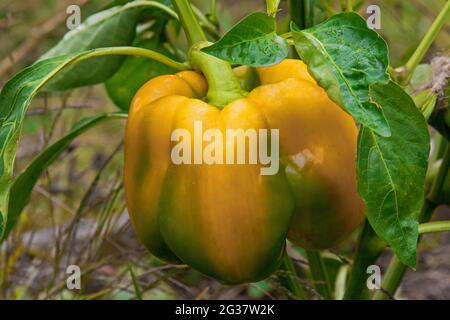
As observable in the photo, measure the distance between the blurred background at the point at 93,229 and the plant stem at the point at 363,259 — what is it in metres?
0.11

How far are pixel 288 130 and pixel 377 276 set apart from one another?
0.91ft

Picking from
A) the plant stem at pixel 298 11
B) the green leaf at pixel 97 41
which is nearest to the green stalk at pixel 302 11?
the plant stem at pixel 298 11

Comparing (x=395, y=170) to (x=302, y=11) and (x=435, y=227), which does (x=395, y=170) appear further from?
(x=302, y=11)

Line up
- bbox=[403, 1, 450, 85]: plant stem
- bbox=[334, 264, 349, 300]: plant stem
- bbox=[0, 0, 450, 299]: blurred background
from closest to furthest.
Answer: bbox=[403, 1, 450, 85]: plant stem, bbox=[334, 264, 349, 300]: plant stem, bbox=[0, 0, 450, 299]: blurred background

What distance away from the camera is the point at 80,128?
3.29ft

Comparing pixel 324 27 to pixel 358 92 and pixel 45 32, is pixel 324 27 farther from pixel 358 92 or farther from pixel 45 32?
pixel 45 32

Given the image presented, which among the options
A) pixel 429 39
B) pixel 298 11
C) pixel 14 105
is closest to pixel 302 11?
pixel 298 11

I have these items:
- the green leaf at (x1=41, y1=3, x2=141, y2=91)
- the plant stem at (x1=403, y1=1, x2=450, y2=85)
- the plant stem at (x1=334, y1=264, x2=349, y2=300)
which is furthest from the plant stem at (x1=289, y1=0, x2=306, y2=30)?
the plant stem at (x1=334, y1=264, x2=349, y2=300)

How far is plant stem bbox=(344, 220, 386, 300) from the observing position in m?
0.93

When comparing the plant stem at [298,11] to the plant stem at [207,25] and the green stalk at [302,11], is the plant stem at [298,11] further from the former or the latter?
the plant stem at [207,25]

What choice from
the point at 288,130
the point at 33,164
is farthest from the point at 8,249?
the point at 288,130

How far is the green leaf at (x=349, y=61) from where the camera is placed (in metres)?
0.66

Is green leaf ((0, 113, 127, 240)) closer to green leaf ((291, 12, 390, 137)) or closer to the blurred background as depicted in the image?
the blurred background

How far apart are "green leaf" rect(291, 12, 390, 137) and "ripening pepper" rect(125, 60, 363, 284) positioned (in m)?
0.08
